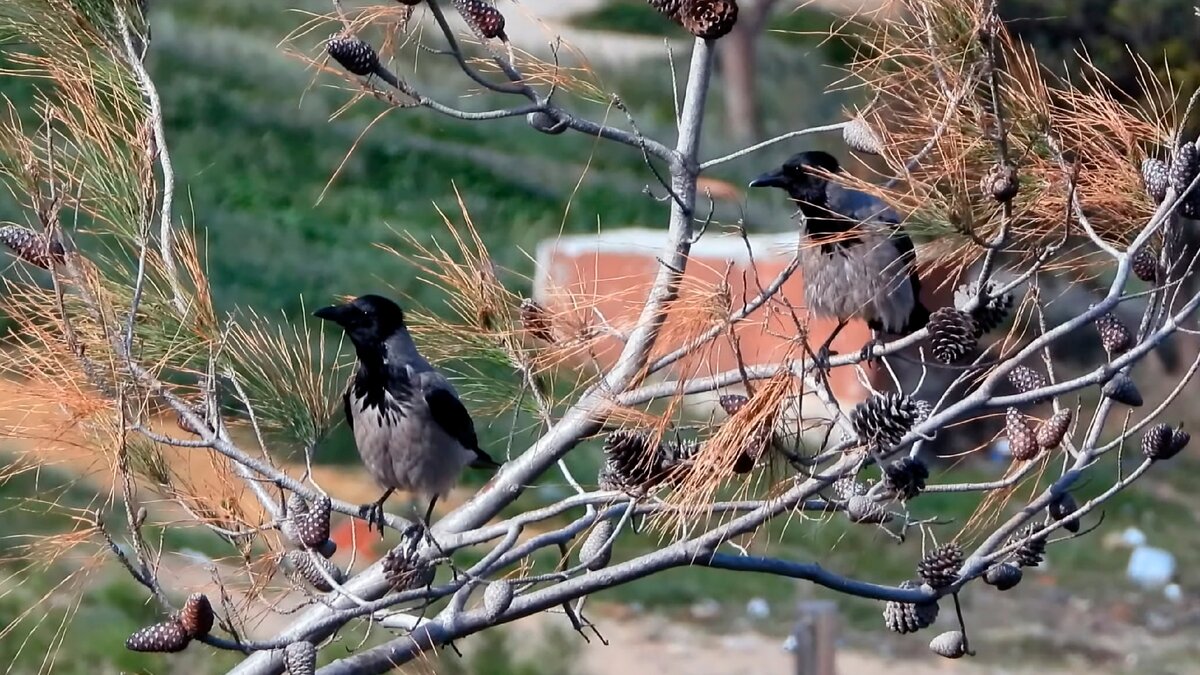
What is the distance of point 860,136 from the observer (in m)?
2.52

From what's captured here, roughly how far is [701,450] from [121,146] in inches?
39.4

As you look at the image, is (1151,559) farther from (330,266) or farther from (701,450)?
(701,450)

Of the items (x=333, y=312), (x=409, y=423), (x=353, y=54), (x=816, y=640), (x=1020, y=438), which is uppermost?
(x=353, y=54)

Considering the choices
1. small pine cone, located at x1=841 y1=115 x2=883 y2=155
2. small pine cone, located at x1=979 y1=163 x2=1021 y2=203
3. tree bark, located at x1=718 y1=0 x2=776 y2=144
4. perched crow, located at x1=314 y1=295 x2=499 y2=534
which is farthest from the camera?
tree bark, located at x1=718 y1=0 x2=776 y2=144

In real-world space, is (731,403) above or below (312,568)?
Answer: above

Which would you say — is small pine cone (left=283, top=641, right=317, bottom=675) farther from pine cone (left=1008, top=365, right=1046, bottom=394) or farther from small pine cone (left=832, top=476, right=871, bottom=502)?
pine cone (left=1008, top=365, right=1046, bottom=394)

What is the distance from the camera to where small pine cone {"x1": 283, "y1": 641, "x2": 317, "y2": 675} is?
80.3 inches

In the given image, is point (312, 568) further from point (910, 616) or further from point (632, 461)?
point (910, 616)

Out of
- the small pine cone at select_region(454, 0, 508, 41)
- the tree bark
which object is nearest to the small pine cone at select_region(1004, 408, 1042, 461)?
the small pine cone at select_region(454, 0, 508, 41)

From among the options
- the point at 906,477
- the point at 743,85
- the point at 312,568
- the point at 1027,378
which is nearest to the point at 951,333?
the point at 1027,378

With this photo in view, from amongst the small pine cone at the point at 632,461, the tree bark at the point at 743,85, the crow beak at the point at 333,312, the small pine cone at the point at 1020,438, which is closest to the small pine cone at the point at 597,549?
the small pine cone at the point at 632,461

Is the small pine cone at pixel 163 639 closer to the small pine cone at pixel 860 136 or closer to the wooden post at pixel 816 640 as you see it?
the small pine cone at pixel 860 136

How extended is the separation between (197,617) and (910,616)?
100cm

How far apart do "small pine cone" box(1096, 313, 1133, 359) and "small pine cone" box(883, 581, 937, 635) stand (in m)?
0.44
